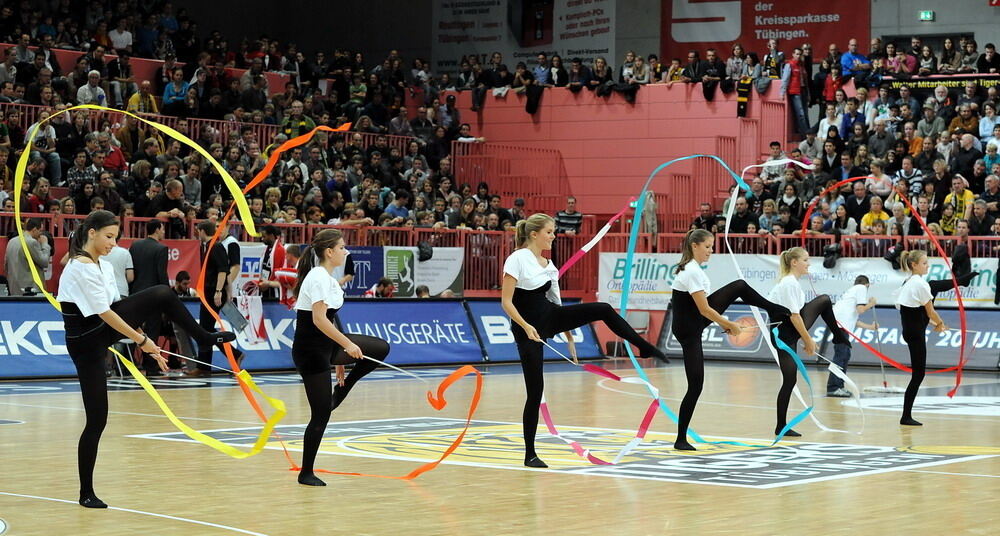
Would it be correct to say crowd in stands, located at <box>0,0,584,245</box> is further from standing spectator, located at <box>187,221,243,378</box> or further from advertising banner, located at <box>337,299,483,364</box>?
advertising banner, located at <box>337,299,483,364</box>

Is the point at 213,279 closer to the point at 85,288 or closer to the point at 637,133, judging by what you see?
the point at 85,288

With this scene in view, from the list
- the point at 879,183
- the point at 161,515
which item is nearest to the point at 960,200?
the point at 879,183

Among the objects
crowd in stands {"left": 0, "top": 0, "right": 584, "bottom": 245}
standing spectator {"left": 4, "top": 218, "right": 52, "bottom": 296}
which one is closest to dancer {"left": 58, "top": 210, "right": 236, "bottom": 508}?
standing spectator {"left": 4, "top": 218, "right": 52, "bottom": 296}

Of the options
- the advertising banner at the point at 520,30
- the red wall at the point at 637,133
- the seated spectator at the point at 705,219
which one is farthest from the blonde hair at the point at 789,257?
the advertising banner at the point at 520,30

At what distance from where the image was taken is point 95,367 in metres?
8.96

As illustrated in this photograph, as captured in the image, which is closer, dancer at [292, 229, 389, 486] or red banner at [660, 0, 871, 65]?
dancer at [292, 229, 389, 486]

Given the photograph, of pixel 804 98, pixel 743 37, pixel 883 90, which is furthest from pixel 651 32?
pixel 883 90

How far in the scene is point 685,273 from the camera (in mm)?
12453

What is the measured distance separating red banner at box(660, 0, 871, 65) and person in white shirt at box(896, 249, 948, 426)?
2095cm

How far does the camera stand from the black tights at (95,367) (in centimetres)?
888

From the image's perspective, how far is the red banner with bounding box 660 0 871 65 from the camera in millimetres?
35000

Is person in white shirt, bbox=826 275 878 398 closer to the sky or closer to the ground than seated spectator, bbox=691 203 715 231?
closer to the ground

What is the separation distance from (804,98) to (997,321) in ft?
31.0

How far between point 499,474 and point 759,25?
27.5 m
